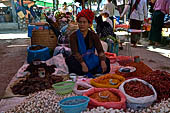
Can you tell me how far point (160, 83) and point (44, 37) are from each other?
12.7 ft

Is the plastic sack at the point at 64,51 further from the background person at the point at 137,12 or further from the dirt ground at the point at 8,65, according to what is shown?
the background person at the point at 137,12

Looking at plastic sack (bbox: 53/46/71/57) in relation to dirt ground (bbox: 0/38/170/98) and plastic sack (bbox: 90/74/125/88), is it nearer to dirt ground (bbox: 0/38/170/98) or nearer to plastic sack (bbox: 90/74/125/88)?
dirt ground (bbox: 0/38/170/98)

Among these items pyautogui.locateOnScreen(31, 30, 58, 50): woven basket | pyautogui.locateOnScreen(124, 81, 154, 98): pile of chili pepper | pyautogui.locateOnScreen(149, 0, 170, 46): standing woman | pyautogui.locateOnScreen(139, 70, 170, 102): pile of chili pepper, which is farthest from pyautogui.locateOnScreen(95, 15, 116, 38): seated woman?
pyautogui.locateOnScreen(124, 81, 154, 98): pile of chili pepper

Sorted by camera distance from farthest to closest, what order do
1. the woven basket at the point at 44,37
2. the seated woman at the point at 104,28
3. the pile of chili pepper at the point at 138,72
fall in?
1. the seated woman at the point at 104,28
2. the woven basket at the point at 44,37
3. the pile of chili pepper at the point at 138,72

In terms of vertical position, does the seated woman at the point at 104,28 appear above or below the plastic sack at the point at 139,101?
above

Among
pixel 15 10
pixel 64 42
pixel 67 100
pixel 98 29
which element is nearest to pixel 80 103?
pixel 67 100

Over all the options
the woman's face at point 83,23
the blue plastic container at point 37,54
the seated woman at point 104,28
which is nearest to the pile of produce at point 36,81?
the blue plastic container at point 37,54

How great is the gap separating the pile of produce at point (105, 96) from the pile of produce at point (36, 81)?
1025 mm

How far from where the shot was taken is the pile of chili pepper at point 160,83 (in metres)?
2.37

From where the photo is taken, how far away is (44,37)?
5398 mm

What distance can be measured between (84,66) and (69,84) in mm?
587

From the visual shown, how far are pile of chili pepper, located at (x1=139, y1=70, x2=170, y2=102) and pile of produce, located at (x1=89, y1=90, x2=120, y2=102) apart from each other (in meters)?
0.59

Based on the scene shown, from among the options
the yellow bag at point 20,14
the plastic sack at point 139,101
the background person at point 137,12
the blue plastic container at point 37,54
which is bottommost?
the plastic sack at point 139,101

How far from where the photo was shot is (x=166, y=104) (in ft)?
7.04
